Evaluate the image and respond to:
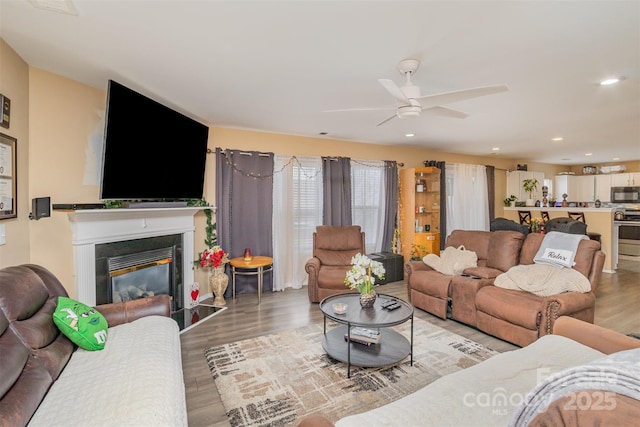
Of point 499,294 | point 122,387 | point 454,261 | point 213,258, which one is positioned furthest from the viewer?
point 213,258

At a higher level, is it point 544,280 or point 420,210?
point 420,210

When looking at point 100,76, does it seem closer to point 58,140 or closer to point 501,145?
point 58,140

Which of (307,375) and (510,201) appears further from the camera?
(510,201)

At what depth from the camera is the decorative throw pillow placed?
1911 millimetres

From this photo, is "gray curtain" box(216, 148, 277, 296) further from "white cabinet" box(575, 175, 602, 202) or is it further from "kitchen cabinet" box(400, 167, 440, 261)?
"white cabinet" box(575, 175, 602, 202)

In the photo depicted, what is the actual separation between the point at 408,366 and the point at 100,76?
12.1ft

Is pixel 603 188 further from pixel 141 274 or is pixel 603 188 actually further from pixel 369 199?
pixel 141 274

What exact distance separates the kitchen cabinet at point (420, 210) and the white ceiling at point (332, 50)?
7.37 ft

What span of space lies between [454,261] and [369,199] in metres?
2.26

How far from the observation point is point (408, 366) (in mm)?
2639

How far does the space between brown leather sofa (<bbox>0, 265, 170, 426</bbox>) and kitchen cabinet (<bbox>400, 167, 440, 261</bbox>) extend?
5300 mm

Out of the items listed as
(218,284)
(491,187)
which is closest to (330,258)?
(218,284)

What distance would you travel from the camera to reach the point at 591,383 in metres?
0.76

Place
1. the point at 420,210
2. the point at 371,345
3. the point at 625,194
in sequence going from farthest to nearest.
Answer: the point at 625,194 → the point at 420,210 → the point at 371,345
